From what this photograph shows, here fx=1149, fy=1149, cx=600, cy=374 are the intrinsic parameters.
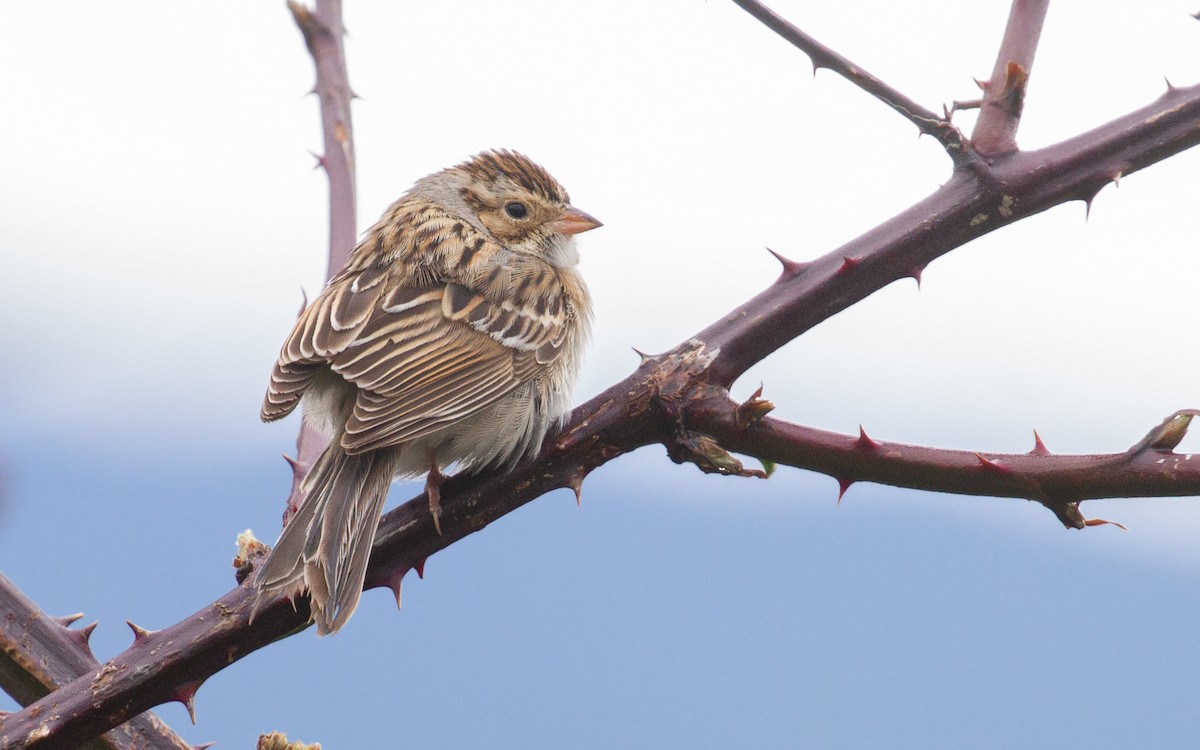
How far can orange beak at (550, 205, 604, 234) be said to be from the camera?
446 cm

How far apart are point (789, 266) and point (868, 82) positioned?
0.41 metres

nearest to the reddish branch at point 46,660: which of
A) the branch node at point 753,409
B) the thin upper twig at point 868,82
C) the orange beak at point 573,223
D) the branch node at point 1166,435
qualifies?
the branch node at point 753,409

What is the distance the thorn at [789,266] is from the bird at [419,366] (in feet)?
2.98

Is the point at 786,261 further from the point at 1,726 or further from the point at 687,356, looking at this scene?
the point at 1,726

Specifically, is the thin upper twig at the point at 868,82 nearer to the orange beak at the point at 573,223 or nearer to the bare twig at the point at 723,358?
the bare twig at the point at 723,358

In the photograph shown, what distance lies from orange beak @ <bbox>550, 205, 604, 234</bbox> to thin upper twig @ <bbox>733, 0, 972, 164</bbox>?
7.05ft

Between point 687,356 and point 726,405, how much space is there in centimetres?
15

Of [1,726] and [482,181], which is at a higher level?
[482,181]

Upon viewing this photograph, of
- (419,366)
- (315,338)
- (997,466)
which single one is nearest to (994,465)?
(997,466)

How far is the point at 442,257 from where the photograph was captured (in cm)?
393

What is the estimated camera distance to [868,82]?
2.33 meters

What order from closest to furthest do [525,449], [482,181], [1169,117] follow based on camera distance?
[1169,117] < [525,449] < [482,181]

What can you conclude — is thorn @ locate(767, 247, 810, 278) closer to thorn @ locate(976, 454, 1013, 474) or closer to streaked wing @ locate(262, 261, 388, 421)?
thorn @ locate(976, 454, 1013, 474)

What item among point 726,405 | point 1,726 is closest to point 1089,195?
point 726,405
